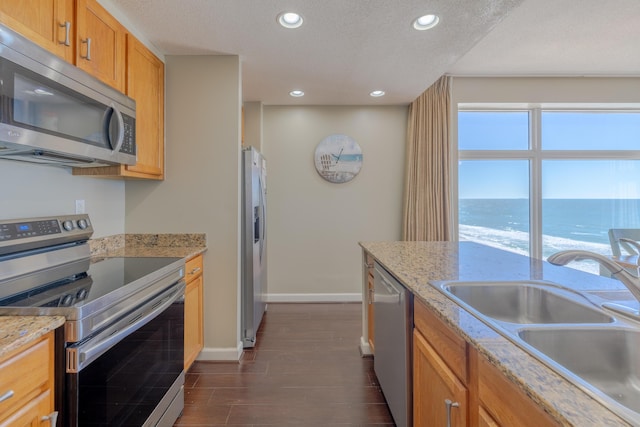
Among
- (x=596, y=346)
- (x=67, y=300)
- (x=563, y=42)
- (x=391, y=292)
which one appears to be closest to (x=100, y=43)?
(x=67, y=300)

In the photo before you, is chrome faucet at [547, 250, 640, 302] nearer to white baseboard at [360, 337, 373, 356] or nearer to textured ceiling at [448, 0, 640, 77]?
white baseboard at [360, 337, 373, 356]

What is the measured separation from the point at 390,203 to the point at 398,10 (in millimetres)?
2300

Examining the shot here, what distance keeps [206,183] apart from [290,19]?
1337 millimetres

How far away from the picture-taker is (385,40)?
2219mm

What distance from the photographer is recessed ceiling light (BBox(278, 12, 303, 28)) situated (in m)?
1.91

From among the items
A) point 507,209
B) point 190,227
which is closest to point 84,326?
point 190,227

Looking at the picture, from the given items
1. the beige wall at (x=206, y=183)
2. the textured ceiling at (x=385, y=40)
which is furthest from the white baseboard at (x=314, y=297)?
the textured ceiling at (x=385, y=40)

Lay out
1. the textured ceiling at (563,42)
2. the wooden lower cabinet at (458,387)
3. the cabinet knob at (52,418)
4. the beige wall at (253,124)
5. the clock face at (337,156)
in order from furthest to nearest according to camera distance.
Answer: the clock face at (337,156), the beige wall at (253,124), the textured ceiling at (563,42), the cabinet knob at (52,418), the wooden lower cabinet at (458,387)

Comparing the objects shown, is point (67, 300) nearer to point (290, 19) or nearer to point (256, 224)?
point (256, 224)

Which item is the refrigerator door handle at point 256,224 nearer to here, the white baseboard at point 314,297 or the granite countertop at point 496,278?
the granite countertop at point 496,278

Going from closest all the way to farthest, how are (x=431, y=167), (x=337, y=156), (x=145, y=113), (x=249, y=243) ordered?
1. (x=145, y=113)
2. (x=249, y=243)
3. (x=431, y=167)
4. (x=337, y=156)

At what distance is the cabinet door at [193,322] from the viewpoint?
2.05 metres

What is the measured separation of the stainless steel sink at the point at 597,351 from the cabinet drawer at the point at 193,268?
1.90m

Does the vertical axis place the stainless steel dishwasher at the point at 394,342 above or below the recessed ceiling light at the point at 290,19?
below
